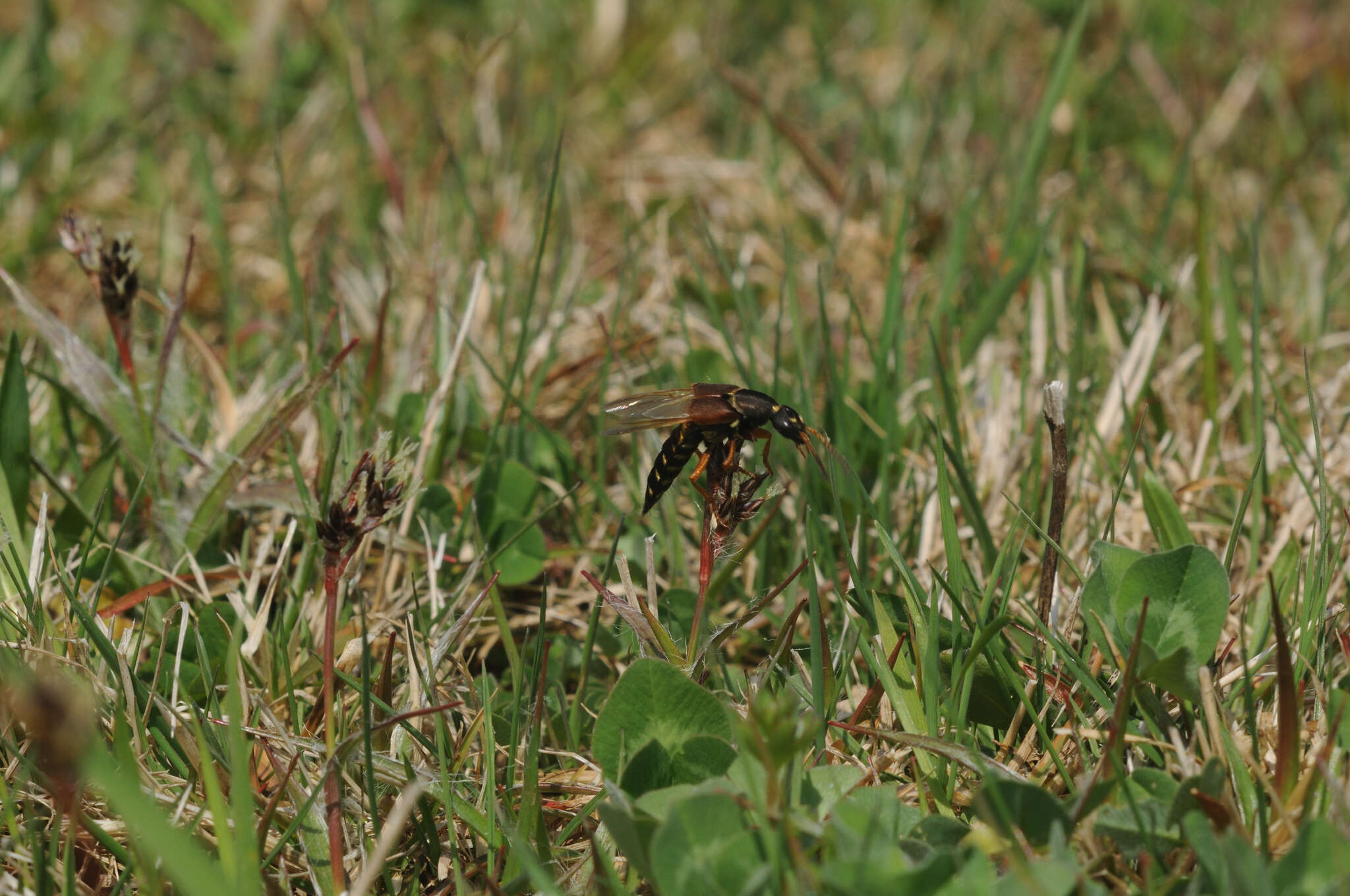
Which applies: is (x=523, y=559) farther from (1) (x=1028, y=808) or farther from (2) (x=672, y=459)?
(1) (x=1028, y=808)

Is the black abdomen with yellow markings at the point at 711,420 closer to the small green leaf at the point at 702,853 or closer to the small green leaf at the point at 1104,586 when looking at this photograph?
the small green leaf at the point at 1104,586

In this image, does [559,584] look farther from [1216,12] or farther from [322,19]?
[1216,12]

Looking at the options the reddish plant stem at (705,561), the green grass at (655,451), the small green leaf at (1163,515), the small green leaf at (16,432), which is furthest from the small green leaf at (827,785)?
the small green leaf at (16,432)

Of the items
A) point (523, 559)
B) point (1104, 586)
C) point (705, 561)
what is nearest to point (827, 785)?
point (705, 561)

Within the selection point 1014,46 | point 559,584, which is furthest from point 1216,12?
point 559,584

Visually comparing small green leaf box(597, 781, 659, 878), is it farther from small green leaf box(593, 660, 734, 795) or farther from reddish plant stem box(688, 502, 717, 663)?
reddish plant stem box(688, 502, 717, 663)

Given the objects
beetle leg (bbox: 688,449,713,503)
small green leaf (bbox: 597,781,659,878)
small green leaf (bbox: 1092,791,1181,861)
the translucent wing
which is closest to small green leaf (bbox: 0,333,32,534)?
the translucent wing
